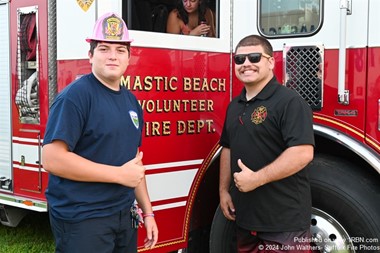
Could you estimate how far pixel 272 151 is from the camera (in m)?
2.64

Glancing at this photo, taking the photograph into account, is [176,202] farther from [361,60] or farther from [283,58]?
[361,60]

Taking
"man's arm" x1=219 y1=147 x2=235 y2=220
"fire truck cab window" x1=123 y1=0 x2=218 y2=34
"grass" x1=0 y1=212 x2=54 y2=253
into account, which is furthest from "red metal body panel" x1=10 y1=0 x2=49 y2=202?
"man's arm" x1=219 y1=147 x2=235 y2=220

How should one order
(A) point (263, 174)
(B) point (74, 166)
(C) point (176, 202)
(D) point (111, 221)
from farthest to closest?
(C) point (176, 202), (A) point (263, 174), (D) point (111, 221), (B) point (74, 166)

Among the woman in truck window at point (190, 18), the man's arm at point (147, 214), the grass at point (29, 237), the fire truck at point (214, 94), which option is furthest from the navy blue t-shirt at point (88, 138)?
the grass at point (29, 237)

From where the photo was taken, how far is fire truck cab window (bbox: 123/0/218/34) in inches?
164

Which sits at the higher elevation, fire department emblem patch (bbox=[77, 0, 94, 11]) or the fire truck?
fire department emblem patch (bbox=[77, 0, 94, 11])

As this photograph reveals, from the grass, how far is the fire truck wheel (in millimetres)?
2633

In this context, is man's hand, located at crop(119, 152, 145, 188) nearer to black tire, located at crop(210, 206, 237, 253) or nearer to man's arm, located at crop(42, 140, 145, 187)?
man's arm, located at crop(42, 140, 145, 187)

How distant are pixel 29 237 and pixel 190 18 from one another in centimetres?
272

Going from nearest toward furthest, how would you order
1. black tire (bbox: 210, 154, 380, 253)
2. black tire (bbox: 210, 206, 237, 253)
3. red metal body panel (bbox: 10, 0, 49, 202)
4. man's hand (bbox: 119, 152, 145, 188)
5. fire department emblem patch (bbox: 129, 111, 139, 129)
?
man's hand (bbox: 119, 152, 145, 188), fire department emblem patch (bbox: 129, 111, 139, 129), black tire (bbox: 210, 154, 380, 253), black tire (bbox: 210, 206, 237, 253), red metal body panel (bbox: 10, 0, 49, 202)

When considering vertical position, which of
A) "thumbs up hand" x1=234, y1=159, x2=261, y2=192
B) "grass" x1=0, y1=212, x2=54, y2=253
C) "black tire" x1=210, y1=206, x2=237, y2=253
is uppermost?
"thumbs up hand" x1=234, y1=159, x2=261, y2=192

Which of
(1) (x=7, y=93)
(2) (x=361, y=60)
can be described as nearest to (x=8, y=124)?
(1) (x=7, y=93)

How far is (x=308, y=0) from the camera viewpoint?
319 cm

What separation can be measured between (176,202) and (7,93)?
68.9 inches
